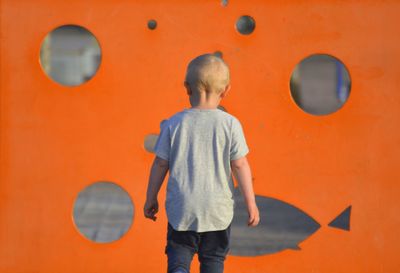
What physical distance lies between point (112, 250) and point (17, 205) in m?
0.49

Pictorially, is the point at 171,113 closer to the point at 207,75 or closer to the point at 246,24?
the point at 246,24

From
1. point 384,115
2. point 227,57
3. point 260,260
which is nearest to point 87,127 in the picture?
point 227,57

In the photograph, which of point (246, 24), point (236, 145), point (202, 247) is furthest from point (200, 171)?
point (246, 24)

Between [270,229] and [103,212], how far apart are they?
788 mm

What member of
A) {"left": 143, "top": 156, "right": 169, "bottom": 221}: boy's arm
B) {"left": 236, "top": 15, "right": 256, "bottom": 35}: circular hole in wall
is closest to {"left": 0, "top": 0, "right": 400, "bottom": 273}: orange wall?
{"left": 236, "top": 15, "right": 256, "bottom": 35}: circular hole in wall

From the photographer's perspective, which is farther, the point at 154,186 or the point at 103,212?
the point at 103,212

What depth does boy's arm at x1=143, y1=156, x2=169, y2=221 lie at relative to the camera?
2.57 metres

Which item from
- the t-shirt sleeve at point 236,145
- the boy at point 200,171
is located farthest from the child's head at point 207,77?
the t-shirt sleeve at point 236,145

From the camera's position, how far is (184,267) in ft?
8.35

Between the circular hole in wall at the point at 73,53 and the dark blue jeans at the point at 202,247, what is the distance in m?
1.13

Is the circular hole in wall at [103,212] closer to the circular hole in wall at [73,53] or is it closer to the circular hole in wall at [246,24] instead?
the circular hole in wall at [73,53]

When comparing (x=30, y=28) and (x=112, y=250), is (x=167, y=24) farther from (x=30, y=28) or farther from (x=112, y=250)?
(x=112, y=250)

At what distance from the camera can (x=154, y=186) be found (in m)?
2.58

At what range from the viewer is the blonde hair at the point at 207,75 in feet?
8.41
